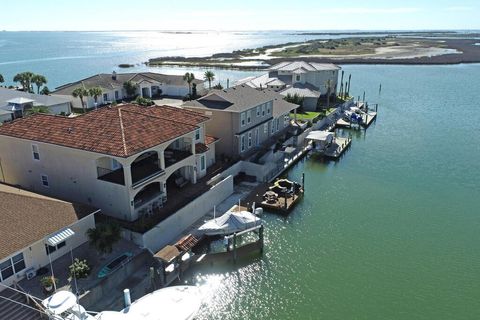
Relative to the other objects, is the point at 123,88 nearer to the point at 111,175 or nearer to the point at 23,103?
the point at 23,103

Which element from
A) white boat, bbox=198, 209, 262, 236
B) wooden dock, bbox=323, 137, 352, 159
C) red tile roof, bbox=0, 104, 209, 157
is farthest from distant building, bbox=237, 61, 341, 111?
white boat, bbox=198, 209, 262, 236

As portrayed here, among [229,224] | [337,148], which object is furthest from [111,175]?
[337,148]

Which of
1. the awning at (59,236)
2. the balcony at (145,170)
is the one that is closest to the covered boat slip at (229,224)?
the balcony at (145,170)

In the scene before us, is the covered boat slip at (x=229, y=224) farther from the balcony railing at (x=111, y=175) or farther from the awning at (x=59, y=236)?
the awning at (x=59, y=236)

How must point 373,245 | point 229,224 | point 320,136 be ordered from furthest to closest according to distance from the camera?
point 320,136 → point 373,245 → point 229,224

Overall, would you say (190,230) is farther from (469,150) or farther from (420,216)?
(469,150)

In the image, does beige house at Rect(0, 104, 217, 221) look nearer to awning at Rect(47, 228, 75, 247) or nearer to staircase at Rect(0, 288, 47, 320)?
awning at Rect(47, 228, 75, 247)
